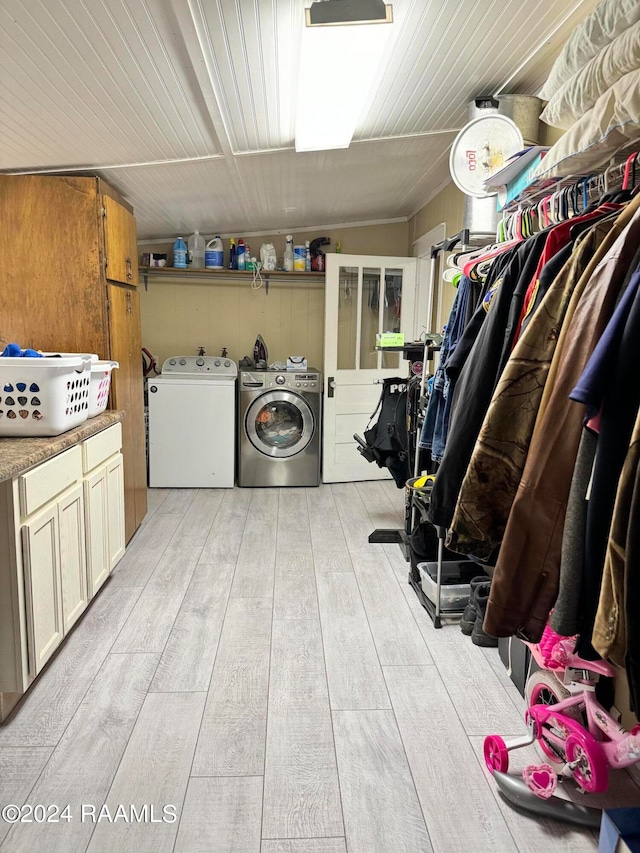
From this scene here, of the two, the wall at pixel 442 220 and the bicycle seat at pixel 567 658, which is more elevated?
the wall at pixel 442 220

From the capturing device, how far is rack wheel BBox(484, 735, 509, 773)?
1447mm

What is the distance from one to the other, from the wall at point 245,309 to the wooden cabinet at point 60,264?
80.3 inches

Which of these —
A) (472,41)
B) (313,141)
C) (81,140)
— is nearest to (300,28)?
(472,41)

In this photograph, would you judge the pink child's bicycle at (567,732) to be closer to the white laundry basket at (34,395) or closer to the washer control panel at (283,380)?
the white laundry basket at (34,395)

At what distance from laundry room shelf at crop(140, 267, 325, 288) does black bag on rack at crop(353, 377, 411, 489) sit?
1.86 m

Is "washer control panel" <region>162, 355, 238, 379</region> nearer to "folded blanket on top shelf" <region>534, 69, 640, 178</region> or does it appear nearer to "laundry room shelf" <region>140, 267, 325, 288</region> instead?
"laundry room shelf" <region>140, 267, 325, 288</region>

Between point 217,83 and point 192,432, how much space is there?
104 inches

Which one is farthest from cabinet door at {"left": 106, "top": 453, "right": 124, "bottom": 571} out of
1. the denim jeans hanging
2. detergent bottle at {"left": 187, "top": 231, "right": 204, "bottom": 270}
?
detergent bottle at {"left": 187, "top": 231, "right": 204, "bottom": 270}

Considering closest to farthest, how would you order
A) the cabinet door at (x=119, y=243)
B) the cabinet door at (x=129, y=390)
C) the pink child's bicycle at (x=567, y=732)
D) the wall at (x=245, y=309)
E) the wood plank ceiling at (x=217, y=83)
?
the pink child's bicycle at (x=567, y=732) < the wood plank ceiling at (x=217, y=83) < the cabinet door at (x=119, y=243) < the cabinet door at (x=129, y=390) < the wall at (x=245, y=309)

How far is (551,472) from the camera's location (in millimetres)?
907

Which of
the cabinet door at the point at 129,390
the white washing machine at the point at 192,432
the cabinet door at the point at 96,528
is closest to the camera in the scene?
the cabinet door at the point at 96,528

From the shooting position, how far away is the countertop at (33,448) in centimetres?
159

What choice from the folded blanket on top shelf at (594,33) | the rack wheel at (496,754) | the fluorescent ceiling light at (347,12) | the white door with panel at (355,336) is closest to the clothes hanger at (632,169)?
the folded blanket on top shelf at (594,33)

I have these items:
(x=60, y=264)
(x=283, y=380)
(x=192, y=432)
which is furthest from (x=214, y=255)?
(x=60, y=264)
